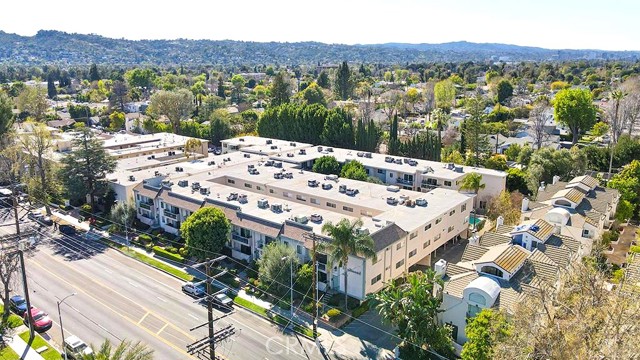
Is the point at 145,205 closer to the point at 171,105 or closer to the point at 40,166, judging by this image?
the point at 40,166

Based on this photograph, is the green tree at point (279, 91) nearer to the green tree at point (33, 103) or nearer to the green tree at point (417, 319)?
the green tree at point (33, 103)

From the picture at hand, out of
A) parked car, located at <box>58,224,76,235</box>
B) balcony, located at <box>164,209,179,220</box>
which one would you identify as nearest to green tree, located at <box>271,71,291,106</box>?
balcony, located at <box>164,209,179,220</box>

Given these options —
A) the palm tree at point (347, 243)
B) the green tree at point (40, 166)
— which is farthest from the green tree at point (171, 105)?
the palm tree at point (347, 243)

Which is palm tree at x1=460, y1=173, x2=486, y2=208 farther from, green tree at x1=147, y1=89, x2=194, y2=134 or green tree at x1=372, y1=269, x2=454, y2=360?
green tree at x1=147, y1=89, x2=194, y2=134

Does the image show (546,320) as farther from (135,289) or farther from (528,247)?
(135,289)

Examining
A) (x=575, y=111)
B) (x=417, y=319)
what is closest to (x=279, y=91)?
(x=575, y=111)

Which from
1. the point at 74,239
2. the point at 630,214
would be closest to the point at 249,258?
the point at 74,239

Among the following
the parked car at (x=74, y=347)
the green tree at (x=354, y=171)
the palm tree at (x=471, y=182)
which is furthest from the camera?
the green tree at (x=354, y=171)
